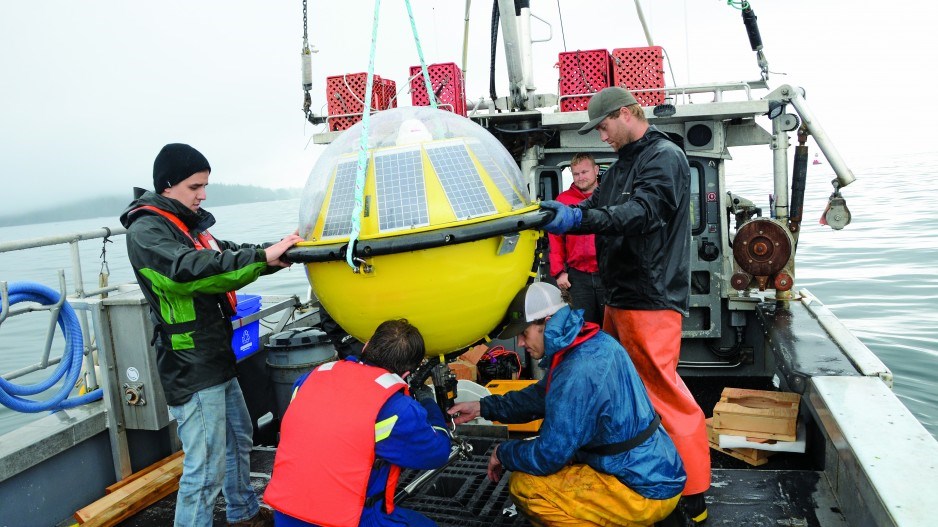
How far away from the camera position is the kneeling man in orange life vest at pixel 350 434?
2318mm

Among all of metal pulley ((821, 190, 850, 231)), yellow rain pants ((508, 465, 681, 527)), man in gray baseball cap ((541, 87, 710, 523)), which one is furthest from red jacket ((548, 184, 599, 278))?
yellow rain pants ((508, 465, 681, 527))

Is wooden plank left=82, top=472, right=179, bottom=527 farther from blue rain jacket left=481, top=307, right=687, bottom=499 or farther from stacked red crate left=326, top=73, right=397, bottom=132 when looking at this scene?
stacked red crate left=326, top=73, right=397, bottom=132

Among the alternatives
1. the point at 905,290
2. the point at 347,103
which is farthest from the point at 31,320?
the point at 905,290

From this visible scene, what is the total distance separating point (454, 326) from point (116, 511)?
7.19 feet

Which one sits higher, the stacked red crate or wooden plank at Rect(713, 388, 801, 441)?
the stacked red crate

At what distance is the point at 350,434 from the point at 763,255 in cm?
402

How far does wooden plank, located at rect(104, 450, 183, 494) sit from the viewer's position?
11.6ft

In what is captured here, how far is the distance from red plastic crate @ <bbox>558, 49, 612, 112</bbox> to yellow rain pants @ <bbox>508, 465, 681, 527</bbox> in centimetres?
393

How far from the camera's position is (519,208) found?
100 inches

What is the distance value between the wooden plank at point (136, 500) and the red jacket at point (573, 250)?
2.96m

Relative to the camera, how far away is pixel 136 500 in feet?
11.2

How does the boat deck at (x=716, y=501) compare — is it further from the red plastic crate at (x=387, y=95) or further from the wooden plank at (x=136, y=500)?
the red plastic crate at (x=387, y=95)

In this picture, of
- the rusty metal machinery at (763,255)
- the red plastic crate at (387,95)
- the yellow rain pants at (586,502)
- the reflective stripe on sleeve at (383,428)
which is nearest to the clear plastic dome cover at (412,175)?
the reflective stripe on sleeve at (383,428)

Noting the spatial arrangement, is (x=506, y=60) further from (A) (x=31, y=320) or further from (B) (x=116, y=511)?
(A) (x=31, y=320)
